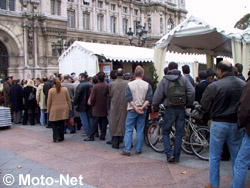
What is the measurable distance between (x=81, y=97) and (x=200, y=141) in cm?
404

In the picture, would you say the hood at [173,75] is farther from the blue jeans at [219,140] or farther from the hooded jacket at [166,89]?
the blue jeans at [219,140]

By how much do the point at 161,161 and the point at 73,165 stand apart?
1.88 meters

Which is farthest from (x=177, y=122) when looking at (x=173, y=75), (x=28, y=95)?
(x=28, y=95)

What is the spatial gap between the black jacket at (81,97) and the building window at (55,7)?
2284 cm

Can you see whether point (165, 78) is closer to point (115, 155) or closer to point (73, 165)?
point (115, 155)

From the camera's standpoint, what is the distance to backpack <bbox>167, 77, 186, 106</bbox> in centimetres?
504

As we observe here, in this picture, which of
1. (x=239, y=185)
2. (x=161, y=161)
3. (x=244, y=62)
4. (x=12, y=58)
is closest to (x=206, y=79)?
(x=244, y=62)

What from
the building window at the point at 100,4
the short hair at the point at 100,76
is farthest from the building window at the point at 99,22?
the short hair at the point at 100,76

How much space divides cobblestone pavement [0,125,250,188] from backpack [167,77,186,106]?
1.30 m

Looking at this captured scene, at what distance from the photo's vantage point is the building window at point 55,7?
28.1 meters

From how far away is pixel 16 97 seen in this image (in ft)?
35.3

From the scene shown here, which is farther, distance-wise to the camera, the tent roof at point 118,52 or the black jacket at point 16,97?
the tent roof at point 118,52

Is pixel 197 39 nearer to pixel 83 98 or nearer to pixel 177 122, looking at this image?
pixel 83 98

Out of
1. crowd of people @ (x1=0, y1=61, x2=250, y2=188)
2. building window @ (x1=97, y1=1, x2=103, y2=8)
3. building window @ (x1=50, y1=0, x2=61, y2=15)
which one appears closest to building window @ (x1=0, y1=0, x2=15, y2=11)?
building window @ (x1=50, y1=0, x2=61, y2=15)
